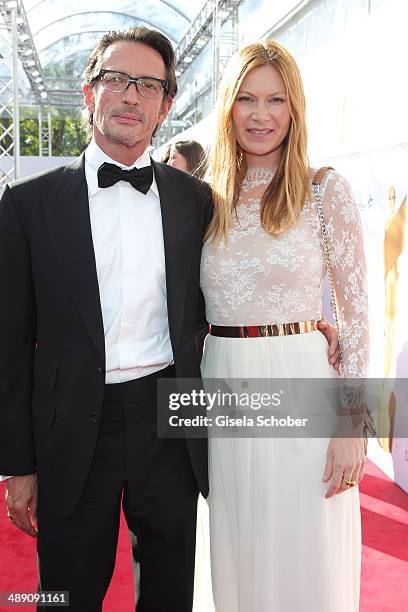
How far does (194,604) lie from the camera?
2.19 meters

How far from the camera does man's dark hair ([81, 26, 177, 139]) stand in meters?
1.89

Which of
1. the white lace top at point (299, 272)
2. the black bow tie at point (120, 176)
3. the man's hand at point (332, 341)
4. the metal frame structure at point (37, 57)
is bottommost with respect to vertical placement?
the man's hand at point (332, 341)

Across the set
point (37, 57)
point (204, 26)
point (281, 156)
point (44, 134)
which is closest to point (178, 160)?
point (281, 156)

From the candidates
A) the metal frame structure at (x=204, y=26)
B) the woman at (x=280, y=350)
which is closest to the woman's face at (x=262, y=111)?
the woman at (x=280, y=350)

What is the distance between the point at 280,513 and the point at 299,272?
0.70 meters

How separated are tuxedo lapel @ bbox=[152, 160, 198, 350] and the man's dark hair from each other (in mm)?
284

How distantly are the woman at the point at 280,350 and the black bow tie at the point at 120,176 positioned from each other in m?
0.29

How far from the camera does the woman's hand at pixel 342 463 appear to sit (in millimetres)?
1888

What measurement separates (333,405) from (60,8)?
2017 cm

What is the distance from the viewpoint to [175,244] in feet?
6.06

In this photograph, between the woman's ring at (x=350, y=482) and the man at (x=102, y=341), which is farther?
the woman's ring at (x=350, y=482)

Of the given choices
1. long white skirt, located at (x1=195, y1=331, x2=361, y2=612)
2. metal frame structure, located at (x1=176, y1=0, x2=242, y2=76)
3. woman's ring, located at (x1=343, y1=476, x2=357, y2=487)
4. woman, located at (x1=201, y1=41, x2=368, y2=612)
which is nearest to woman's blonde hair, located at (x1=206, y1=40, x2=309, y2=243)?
woman, located at (x1=201, y1=41, x2=368, y2=612)

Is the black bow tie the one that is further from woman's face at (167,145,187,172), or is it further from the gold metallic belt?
woman's face at (167,145,187,172)

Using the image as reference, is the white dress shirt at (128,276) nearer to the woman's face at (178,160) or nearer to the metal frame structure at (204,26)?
the woman's face at (178,160)
